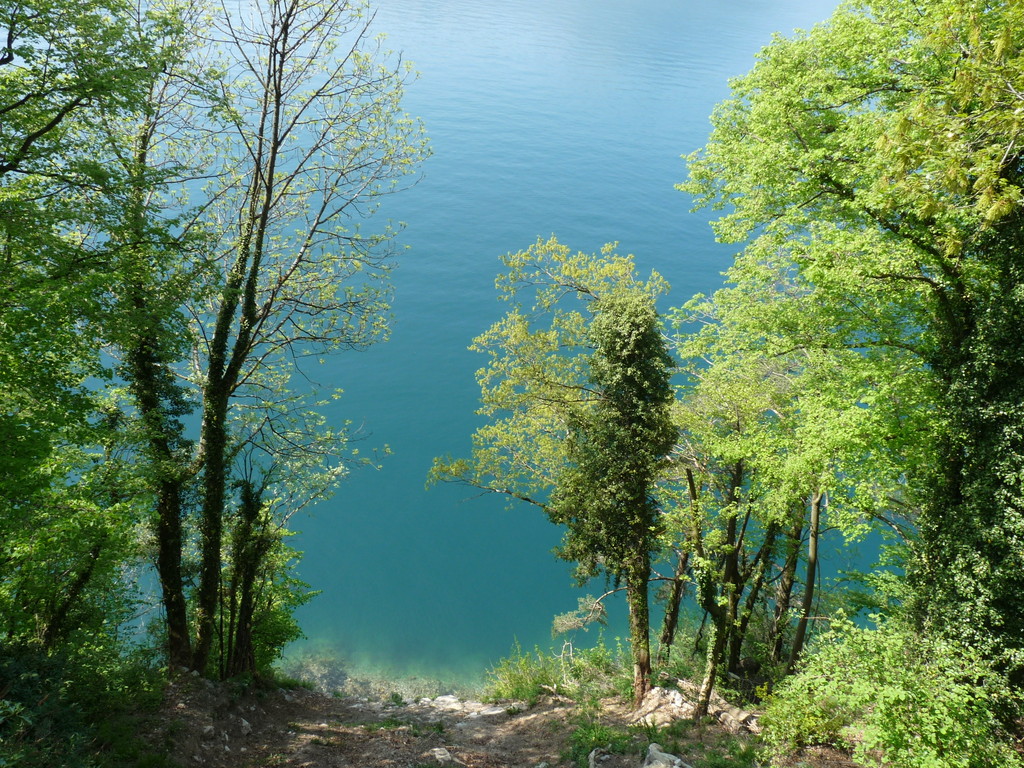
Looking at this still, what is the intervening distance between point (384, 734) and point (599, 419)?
28.1 feet

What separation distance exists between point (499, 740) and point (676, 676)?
247 inches

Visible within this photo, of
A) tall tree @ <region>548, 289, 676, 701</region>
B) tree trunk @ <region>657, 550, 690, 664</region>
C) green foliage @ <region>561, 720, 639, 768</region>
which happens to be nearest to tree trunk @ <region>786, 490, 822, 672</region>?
tree trunk @ <region>657, 550, 690, 664</region>

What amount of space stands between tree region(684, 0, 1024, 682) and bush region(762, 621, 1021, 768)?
905mm

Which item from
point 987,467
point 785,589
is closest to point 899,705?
point 987,467

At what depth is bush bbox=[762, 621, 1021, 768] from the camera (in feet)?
25.6

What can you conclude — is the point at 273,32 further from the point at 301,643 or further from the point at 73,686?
the point at 301,643

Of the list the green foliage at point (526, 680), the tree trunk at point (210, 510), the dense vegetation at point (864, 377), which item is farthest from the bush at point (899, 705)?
the tree trunk at point (210, 510)

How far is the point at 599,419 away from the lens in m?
15.0

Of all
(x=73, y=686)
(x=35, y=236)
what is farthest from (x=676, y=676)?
(x=35, y=236)

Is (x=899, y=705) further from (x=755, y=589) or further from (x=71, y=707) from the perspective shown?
(x=71, y=707)

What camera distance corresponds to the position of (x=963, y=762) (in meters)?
7.51

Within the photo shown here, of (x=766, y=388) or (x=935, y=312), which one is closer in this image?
(x=935, y=312)

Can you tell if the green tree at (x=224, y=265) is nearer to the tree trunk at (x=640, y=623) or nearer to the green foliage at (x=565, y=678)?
the green foliage at (x=565, y=678)

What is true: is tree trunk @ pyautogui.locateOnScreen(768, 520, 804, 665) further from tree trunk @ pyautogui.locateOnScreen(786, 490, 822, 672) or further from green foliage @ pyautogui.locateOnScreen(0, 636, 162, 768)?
green foliage @ pyautogui.locateOnScreen(0, 636, 162, 768)
